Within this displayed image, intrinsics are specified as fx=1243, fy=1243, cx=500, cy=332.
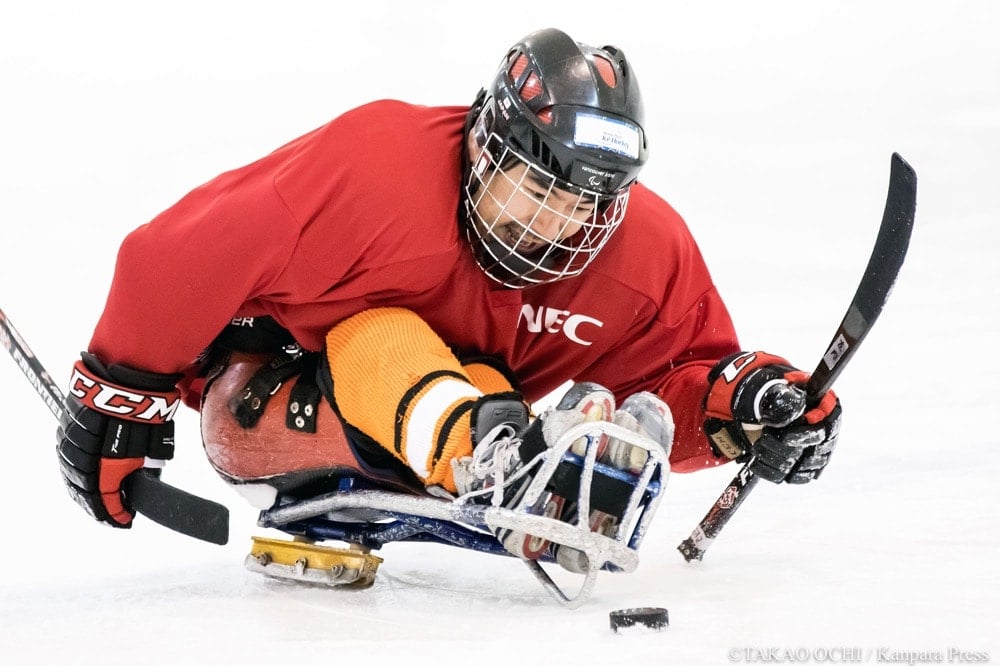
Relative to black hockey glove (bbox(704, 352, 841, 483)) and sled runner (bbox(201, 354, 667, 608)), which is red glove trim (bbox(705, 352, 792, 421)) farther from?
sled runner (bbox(201, 354, 667, 608))

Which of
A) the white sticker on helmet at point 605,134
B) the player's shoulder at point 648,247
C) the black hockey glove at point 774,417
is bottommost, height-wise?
the black hockey glove at point 774,417

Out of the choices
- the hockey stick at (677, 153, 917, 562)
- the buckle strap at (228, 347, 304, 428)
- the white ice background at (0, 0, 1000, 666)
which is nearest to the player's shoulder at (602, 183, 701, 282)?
the hockey stick at (677, 153, 917, 562)

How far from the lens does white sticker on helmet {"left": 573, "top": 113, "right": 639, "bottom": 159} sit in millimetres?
2152

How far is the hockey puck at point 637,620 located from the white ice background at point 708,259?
0.06 feet

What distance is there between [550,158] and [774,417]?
62cm

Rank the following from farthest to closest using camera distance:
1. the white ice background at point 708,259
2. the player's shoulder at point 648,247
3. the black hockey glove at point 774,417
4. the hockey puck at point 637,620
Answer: the player's shoulder at point 648,247 → the black hockey glove at point 774,417 → the white ice background at point 708,259 → the hockey puck at point 637,620

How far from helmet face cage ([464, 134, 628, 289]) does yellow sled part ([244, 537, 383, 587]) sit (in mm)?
583

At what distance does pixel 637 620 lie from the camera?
1681 mm

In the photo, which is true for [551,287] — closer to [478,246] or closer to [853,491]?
[478,246]

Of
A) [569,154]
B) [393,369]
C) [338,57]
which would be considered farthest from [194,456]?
[338,57]

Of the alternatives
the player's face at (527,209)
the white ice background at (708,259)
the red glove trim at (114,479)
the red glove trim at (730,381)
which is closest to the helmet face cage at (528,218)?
the player's face at (527,209)

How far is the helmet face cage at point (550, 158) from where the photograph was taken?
2.17 metres

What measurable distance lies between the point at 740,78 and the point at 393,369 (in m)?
3.86

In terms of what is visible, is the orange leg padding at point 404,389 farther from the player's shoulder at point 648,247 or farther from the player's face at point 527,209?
the player's shoulder at point 648,247
